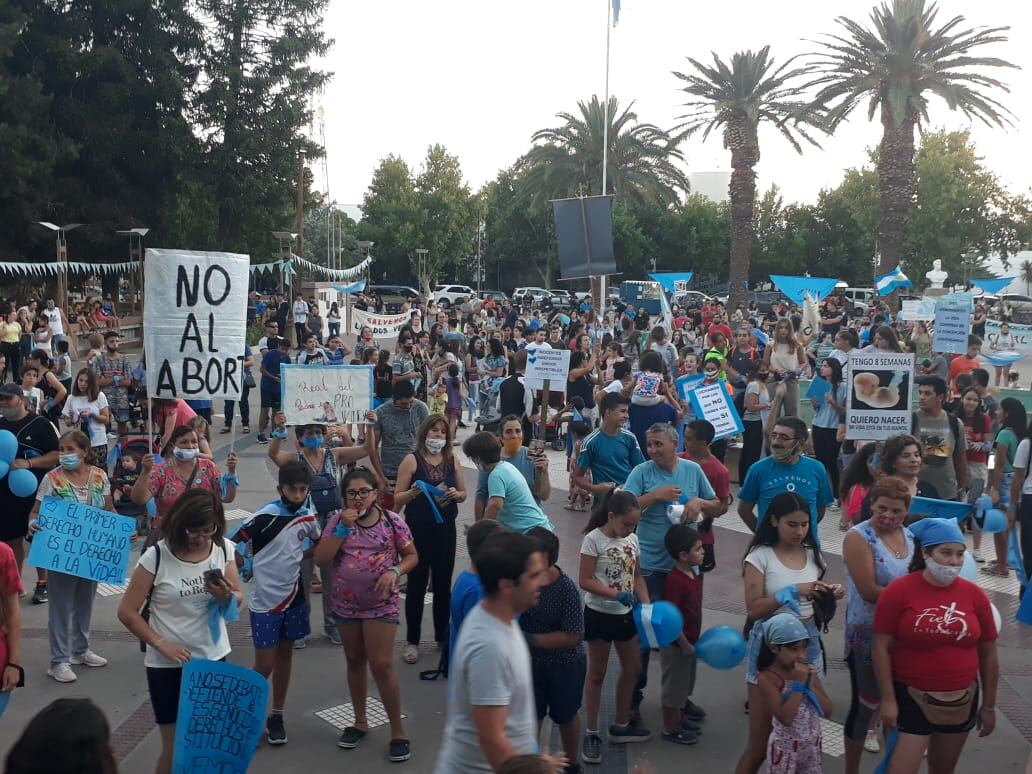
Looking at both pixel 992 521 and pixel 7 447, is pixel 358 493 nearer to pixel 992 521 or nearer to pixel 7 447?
pixel 7 447

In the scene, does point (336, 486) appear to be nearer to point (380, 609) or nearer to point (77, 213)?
point (380, 609)

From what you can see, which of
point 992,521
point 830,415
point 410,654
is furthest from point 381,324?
point 992,521

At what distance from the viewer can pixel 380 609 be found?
207 inches

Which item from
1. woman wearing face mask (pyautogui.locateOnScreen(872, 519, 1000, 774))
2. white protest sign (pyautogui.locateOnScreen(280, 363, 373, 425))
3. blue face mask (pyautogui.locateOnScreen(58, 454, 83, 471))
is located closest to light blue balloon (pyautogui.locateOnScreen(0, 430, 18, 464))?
blue face mask (pyautogui.locateOnScreen(58, 454, 83, 471))

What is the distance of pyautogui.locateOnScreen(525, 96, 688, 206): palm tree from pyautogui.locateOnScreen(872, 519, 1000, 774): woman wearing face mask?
1386 inches

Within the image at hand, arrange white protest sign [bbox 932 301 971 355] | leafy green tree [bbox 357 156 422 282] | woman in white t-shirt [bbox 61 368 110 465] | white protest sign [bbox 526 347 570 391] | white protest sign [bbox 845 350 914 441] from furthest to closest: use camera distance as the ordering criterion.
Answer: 1. leafy green tree [bbox 357 156 422 282]
2. white protest sign [bbox 526 347 570 391]
3. white protest sign [bbox 932 301 971 355]
4. woman in white t-shirt [bbox 61 368 110 465]
5. white protest sign [bbox 845 350 914 441]

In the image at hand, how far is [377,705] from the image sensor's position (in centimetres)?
611

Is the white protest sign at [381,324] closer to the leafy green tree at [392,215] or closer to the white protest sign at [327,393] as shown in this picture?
the white protest sign at [327,393]

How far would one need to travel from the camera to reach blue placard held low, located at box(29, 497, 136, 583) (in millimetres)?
6051

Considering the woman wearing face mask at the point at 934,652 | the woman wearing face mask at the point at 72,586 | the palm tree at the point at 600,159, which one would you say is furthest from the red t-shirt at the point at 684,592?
the palm tree at the point at 600,159

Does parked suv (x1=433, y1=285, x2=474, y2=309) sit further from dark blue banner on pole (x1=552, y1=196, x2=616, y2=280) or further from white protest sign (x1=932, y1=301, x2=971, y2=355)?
white protest sign (x1=932, y1=301, x2=971, y2=355)

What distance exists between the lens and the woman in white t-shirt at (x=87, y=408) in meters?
9.85

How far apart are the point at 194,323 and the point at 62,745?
515 centimetres

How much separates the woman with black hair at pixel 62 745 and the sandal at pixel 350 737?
298cm
